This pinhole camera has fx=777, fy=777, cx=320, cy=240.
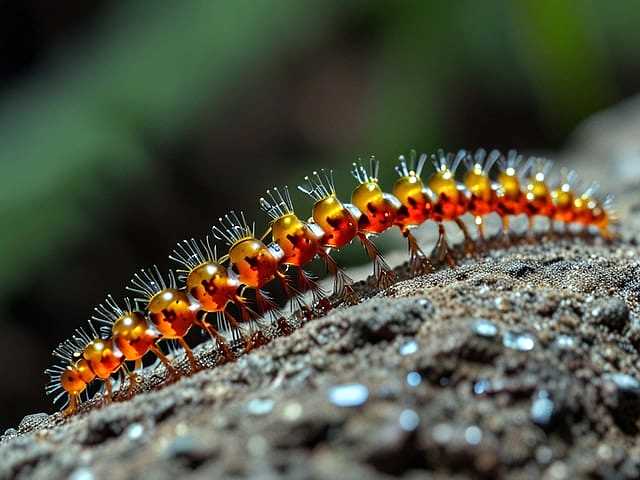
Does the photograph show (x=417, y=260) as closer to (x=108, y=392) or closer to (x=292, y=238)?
(x=292, y=238)

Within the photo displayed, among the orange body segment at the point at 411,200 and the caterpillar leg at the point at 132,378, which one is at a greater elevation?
the caterpillar leg at the point at 132,378

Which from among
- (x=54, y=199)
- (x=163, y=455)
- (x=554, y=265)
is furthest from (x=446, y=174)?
(x=54, y=199)

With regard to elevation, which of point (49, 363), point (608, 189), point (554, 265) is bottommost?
point (608, 189)

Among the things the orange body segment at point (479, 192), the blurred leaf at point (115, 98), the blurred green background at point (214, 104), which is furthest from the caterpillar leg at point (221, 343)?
the blurred leaf at point (115, 98)

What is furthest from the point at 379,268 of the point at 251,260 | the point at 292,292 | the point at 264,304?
the point at 251,260

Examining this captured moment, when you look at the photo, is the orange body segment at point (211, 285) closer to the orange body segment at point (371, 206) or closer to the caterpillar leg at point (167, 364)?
the caterpillar leg at point (167, 364)

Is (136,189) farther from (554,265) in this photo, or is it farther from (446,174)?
(554,265)
